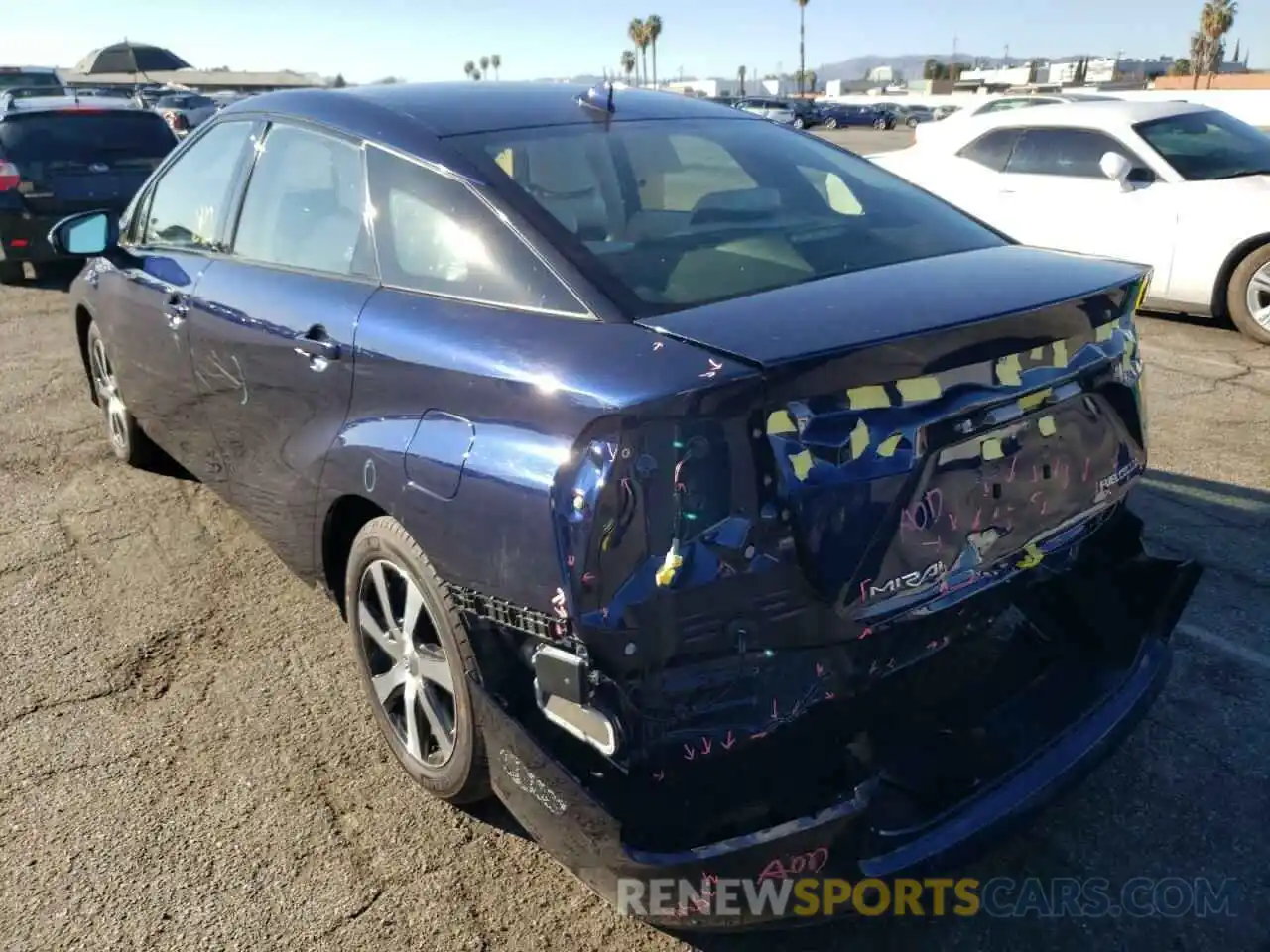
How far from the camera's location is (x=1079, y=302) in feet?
7.54

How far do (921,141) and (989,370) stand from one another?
27.2ft

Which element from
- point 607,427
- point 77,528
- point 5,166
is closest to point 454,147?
point 607,427

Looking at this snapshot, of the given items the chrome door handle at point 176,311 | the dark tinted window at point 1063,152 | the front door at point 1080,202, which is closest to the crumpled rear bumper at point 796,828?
the chrome door handle at point 176,311

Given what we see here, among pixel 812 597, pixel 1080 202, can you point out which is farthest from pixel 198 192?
pixel 1080 202

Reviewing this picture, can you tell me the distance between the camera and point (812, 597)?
1955 millimetres

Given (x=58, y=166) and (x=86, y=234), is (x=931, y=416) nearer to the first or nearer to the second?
(x=86, y=234)

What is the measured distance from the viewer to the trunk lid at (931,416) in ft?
6.31

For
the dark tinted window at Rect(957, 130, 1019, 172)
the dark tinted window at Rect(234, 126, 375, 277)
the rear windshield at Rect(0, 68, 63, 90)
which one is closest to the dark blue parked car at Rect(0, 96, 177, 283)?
the dark tinted window at Rect(234, 126, 375, 277)

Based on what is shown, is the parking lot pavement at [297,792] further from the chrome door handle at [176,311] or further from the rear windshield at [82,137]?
the rear windshield at [82,137]

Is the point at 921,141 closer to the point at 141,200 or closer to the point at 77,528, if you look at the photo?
the point at 141,200

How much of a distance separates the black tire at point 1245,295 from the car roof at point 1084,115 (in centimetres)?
147

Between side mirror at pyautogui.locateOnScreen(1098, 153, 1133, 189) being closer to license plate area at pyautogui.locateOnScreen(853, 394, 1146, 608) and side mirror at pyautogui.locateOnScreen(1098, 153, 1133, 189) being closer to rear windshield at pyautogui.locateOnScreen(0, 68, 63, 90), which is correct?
license plate area at pyautogui.locateOnScreen(853, 394, 1146, 608)

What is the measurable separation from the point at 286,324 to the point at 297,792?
51.0 inches

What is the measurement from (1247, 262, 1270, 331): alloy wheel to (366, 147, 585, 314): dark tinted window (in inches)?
250
